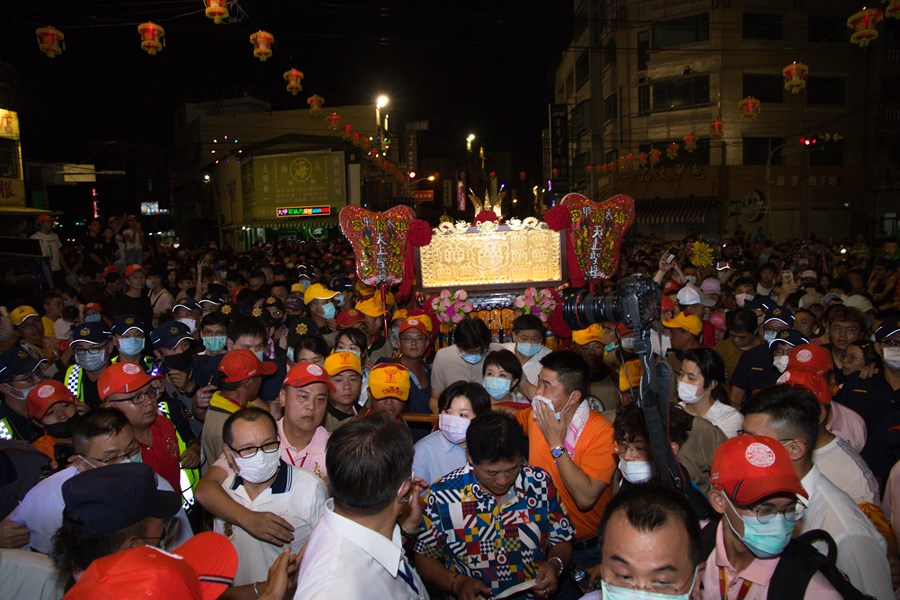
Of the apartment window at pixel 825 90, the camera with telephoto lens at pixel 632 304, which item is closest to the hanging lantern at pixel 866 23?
the camera with telephoto lens at pixel 632 304

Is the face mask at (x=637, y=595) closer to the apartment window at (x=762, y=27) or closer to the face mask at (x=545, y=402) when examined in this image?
the face mask at (x=545, y=402)

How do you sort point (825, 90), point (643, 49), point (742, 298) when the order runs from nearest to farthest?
point (742, 298) → point (825, 90) → point (643, 49)

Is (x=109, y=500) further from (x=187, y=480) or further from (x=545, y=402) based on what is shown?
(x=545, y=402)

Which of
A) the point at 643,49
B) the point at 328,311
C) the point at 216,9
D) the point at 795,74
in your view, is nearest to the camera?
the point at 328,311

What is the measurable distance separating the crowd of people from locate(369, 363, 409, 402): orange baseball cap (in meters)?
0.02

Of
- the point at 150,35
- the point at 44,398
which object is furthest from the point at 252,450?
the point at 150,35

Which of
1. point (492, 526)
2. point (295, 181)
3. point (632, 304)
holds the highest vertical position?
point (295, 181)

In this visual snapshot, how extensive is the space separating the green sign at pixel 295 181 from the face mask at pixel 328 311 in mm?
20539

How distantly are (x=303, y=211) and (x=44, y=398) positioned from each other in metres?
25.0

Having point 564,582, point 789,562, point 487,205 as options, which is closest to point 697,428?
point 564,582

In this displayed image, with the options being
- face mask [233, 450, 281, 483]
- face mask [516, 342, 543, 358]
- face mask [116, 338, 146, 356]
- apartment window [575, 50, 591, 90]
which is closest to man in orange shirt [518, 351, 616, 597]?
face mask [233, 450, 281, 483]

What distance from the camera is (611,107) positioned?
36781 millimetres

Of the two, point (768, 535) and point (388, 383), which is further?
point (388, 383)

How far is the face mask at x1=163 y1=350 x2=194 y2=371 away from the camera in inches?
232
